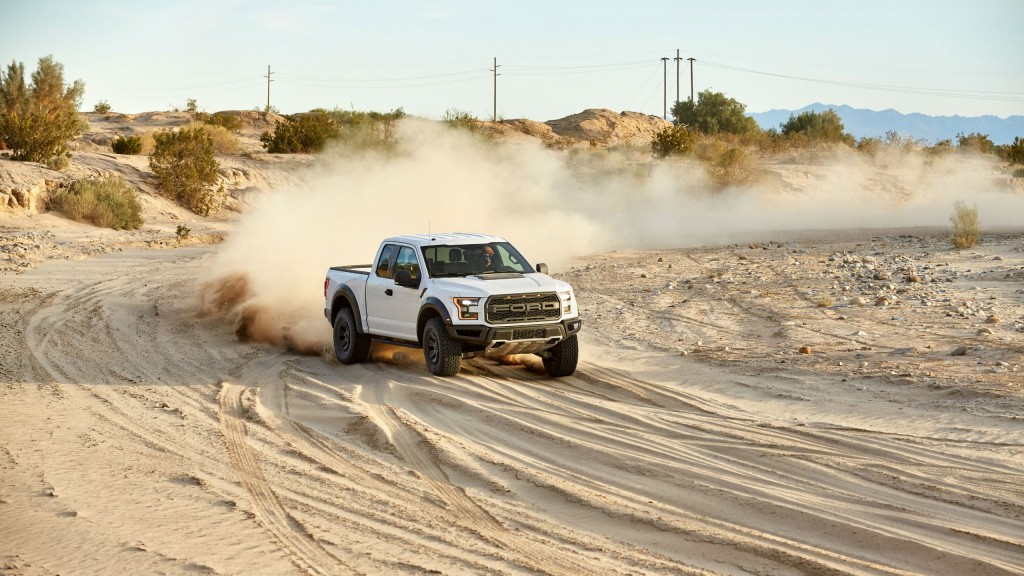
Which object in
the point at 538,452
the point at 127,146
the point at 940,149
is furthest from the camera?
the point at 940,149

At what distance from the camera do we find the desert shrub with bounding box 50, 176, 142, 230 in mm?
37500

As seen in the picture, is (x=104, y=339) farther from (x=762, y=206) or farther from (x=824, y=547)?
(x=762, y=206)

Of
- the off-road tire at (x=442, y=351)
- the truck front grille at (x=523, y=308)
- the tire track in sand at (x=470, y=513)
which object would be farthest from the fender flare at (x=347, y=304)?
the tire track in sand at (x=470, y=513)

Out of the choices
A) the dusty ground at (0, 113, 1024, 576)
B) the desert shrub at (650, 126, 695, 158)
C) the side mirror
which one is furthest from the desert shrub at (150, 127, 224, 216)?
the side mirror

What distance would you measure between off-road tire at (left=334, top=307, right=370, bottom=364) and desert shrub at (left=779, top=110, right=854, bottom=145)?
178 ft

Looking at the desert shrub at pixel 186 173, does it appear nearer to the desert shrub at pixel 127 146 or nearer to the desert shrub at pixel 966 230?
the desert shrub at pixel 127 146

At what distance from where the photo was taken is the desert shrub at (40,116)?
41594 mm

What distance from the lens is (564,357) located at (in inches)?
558

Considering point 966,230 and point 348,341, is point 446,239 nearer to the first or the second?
point 348,341

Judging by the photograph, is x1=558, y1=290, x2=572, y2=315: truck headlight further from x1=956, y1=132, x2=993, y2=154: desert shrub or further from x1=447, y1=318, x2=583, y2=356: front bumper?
x1=956, y1=132, x2=993, y2=154: desert shrub

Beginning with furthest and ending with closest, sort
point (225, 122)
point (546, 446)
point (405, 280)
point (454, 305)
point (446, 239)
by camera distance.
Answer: point (225, 122) → point (446, 239) → point (405, 280) → point (454, 305) → point (546, 446)

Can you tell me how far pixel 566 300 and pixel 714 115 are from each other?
72660mm

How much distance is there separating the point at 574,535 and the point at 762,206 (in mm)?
40603

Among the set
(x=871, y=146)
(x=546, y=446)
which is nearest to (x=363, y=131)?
(x=871, y=146)
